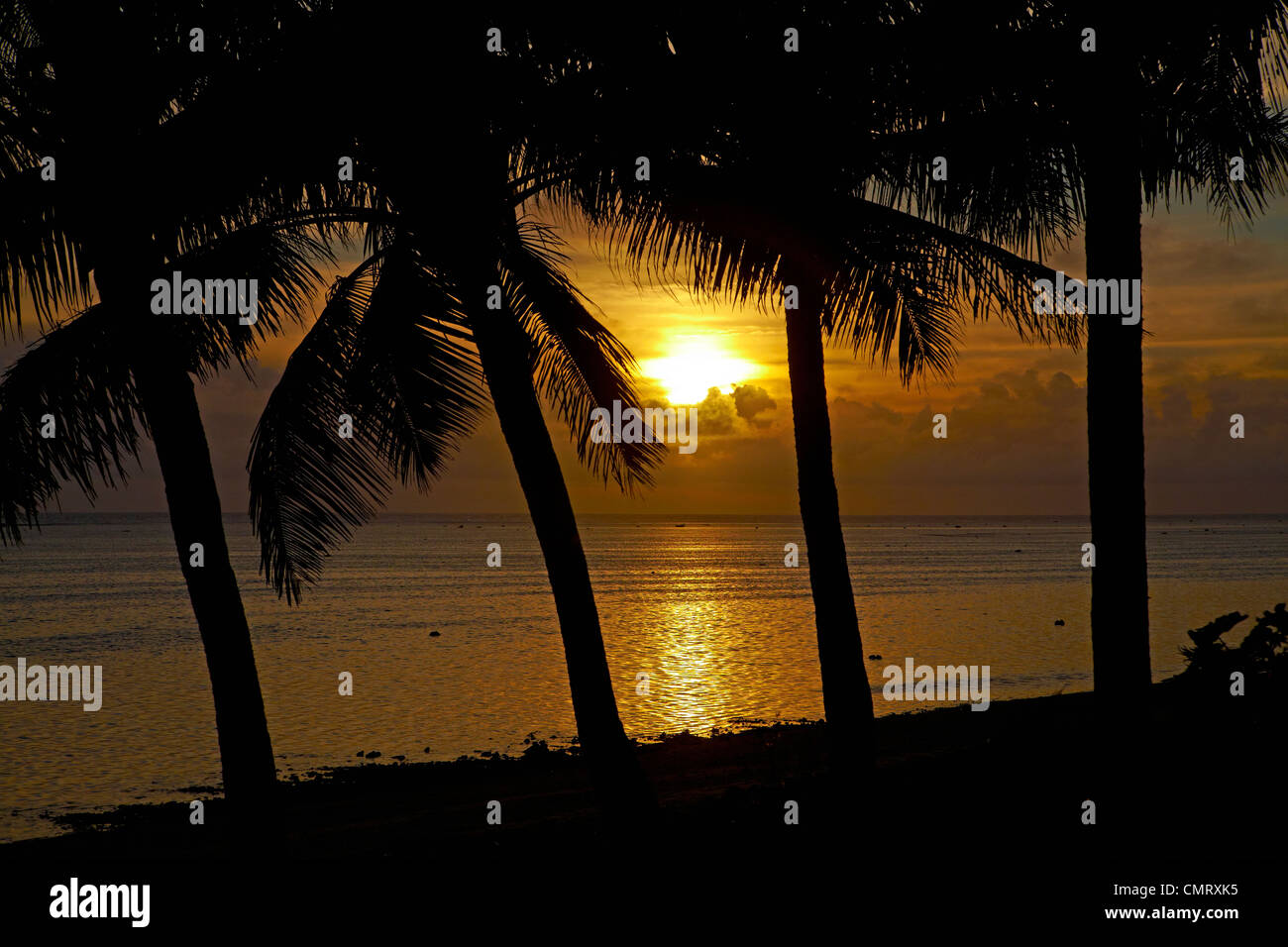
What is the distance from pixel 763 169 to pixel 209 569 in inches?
194

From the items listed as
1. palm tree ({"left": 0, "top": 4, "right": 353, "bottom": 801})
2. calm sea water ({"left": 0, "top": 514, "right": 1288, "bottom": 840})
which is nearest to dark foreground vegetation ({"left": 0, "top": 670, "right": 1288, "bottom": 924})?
palm tree ({"left": 0, "top": 4, "right": 353, "bottom": 801})

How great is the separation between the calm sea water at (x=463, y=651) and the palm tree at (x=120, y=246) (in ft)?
35.0

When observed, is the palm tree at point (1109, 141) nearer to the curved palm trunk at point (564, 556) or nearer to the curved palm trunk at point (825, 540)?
the curved palm trunk at point (825, 540)

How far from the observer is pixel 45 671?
33.3m

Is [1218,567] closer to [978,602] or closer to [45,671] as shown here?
[978,602]

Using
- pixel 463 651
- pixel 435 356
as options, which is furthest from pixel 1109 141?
pixel 463 651

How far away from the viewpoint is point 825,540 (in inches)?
374

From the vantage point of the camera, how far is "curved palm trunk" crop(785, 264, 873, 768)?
31.0ft

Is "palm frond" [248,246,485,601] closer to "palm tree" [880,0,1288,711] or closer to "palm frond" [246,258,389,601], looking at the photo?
"palm frond" [246,258,389,601]

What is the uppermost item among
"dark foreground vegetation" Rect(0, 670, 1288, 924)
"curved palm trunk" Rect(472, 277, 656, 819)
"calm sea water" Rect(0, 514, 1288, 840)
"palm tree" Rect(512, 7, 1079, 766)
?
"palm tree" Rect(512, 7, 1079, 766)

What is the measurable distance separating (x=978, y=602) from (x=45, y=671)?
41.4 m

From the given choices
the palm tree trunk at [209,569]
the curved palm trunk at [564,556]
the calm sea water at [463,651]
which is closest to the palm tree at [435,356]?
the curved palm trunk at [564,556]

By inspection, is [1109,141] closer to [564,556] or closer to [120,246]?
[564,556]

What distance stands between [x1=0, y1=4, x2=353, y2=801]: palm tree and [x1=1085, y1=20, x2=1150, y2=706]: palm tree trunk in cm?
552
